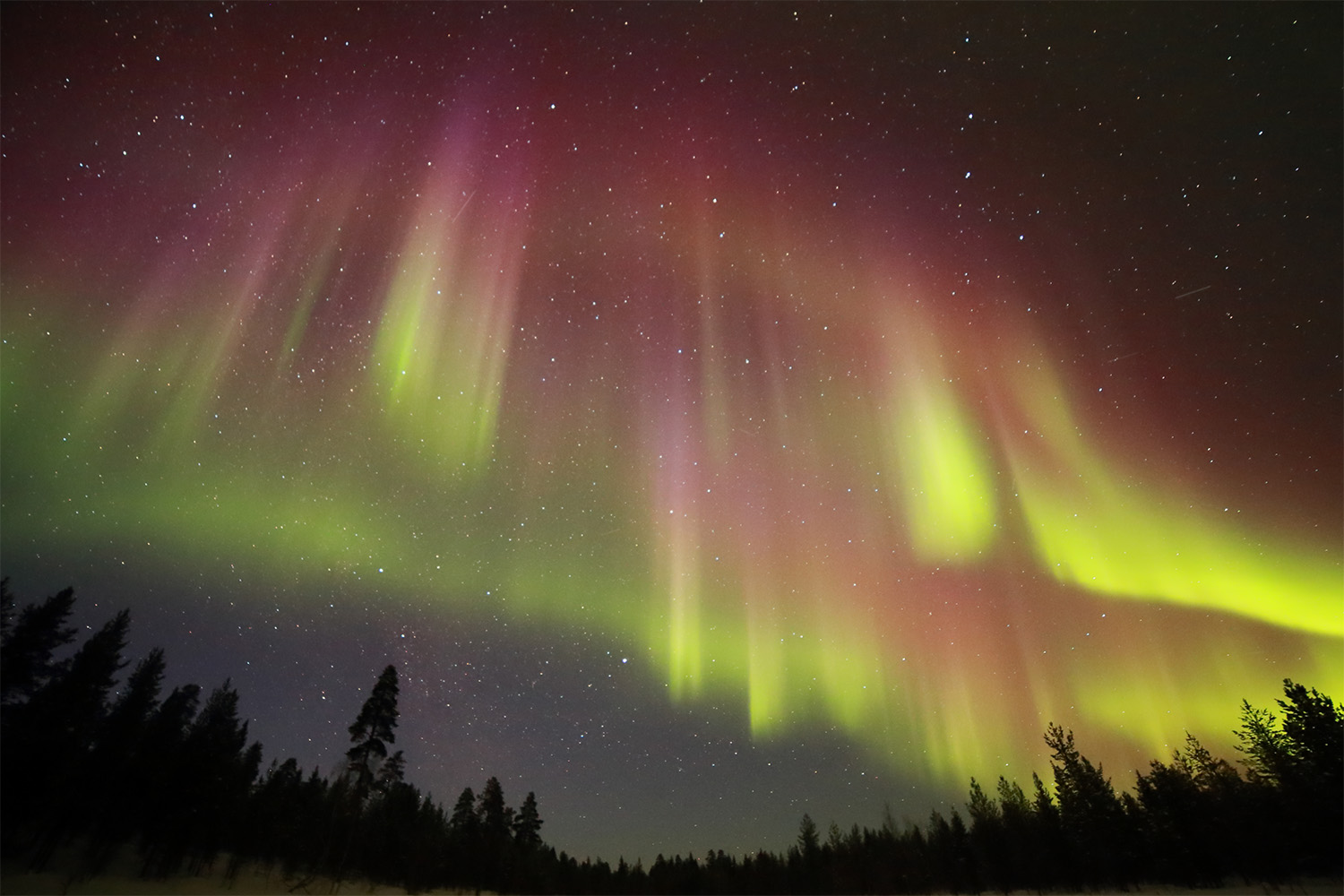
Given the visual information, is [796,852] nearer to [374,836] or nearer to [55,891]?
[374,836]

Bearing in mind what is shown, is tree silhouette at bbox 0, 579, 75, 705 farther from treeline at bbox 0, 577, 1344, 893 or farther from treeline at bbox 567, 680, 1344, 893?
treeline at bbox 567, 680, 1344, 893

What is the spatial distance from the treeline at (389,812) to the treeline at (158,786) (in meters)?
0.12

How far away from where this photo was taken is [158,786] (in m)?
33.8

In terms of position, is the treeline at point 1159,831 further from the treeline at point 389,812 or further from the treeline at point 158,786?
the treeline at point 158,786

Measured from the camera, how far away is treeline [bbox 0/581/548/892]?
91.8 feet

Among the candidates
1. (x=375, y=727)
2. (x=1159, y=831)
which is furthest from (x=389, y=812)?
(x=1159, y=831)

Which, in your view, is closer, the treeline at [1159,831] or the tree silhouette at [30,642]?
the tree silhouette at [30,642]

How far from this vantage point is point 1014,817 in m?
61.2

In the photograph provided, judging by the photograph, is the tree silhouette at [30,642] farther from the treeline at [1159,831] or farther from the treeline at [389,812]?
the treeline at [1159,831]

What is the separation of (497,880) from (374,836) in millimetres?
15681

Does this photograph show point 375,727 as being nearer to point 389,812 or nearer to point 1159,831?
point 389,812

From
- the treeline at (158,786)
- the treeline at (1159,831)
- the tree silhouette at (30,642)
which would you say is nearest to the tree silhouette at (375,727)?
the treeline at (158,786)

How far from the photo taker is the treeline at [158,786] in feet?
91.8

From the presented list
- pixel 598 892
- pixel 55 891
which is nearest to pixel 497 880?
pixel 598 892
